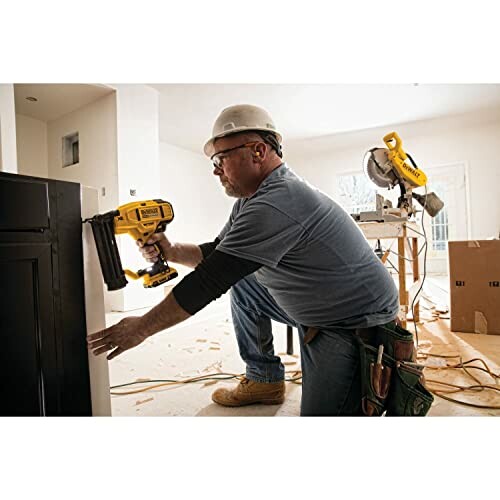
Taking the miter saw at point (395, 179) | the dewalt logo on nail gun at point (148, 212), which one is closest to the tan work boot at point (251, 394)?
the dewalt logo on nail gun at point (148, 212)

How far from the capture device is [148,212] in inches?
32.7

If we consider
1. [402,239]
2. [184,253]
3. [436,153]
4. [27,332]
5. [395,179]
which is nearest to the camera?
[27,332]

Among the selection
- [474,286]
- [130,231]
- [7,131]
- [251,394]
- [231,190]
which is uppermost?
[7,131]

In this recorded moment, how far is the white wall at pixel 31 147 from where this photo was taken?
0.75m

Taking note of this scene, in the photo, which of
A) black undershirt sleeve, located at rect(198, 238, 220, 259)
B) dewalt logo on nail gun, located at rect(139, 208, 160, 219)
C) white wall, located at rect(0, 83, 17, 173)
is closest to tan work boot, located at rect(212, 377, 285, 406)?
black undershirt sleeve, located at rect(198, 238, 220, 259)

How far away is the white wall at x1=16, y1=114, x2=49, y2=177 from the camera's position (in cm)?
75

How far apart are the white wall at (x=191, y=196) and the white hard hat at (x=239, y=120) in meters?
0.11

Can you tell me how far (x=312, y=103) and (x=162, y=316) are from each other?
725 mm

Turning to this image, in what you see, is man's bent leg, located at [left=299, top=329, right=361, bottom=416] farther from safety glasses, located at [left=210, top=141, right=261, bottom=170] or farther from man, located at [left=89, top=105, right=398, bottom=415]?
safety glasses, located at [left=210, top=141, right=261, bottom=170]

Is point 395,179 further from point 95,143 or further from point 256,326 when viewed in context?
point 95,143

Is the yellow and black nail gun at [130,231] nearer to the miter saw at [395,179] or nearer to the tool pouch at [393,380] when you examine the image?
the tool pouch at [393,380]

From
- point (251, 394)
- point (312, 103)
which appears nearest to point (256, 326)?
point (251, 394)

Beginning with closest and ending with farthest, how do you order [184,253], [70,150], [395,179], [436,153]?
[70,150], [184,253], [436,153], [395,179]
